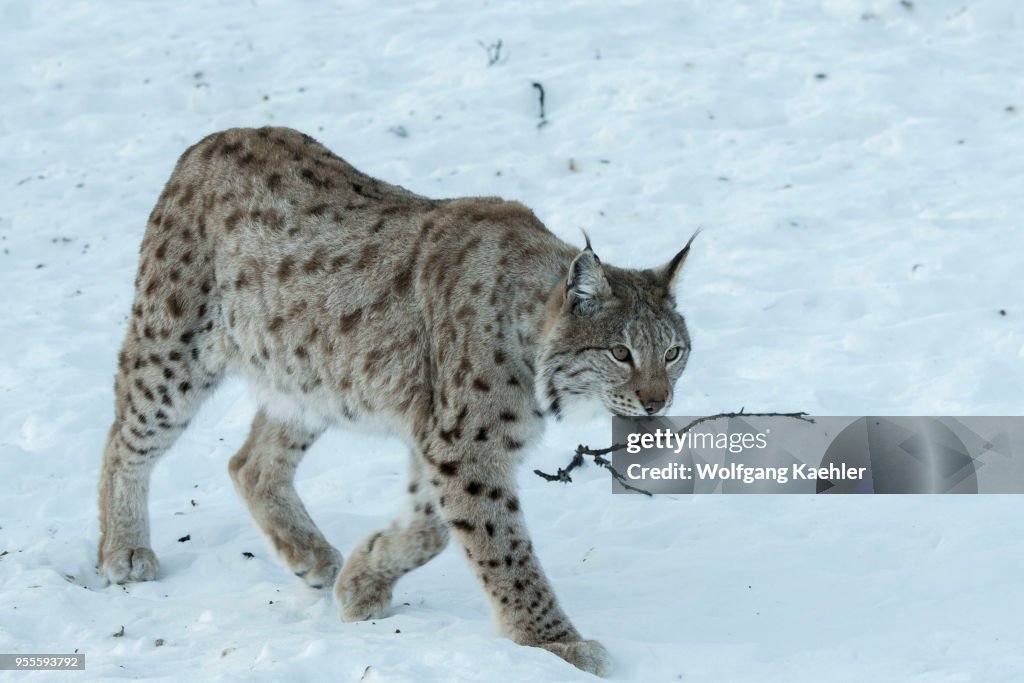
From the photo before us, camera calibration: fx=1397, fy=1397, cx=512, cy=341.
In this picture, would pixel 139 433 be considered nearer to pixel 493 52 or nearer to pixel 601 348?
pixel 601 348

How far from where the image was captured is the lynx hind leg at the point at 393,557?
18.1 feet

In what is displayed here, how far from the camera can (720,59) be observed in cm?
1062

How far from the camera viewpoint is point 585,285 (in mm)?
5047

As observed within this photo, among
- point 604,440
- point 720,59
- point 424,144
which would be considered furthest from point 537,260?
point 720,59

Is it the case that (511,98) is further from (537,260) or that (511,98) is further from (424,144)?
(537,260)

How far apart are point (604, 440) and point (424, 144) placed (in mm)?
3710

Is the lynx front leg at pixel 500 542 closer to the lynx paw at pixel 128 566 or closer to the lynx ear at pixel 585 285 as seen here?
the lynx ear at pixel 585 285

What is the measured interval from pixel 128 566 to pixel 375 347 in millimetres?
1462

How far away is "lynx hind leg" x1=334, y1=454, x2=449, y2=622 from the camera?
5.51 m

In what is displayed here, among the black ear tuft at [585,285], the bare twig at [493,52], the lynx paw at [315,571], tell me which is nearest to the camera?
the black ear tuft at [585,285]

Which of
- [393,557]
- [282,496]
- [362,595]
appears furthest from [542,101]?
[362,595]

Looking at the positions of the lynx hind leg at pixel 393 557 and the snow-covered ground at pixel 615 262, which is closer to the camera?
the snow-covered ground at pixel 615 262
